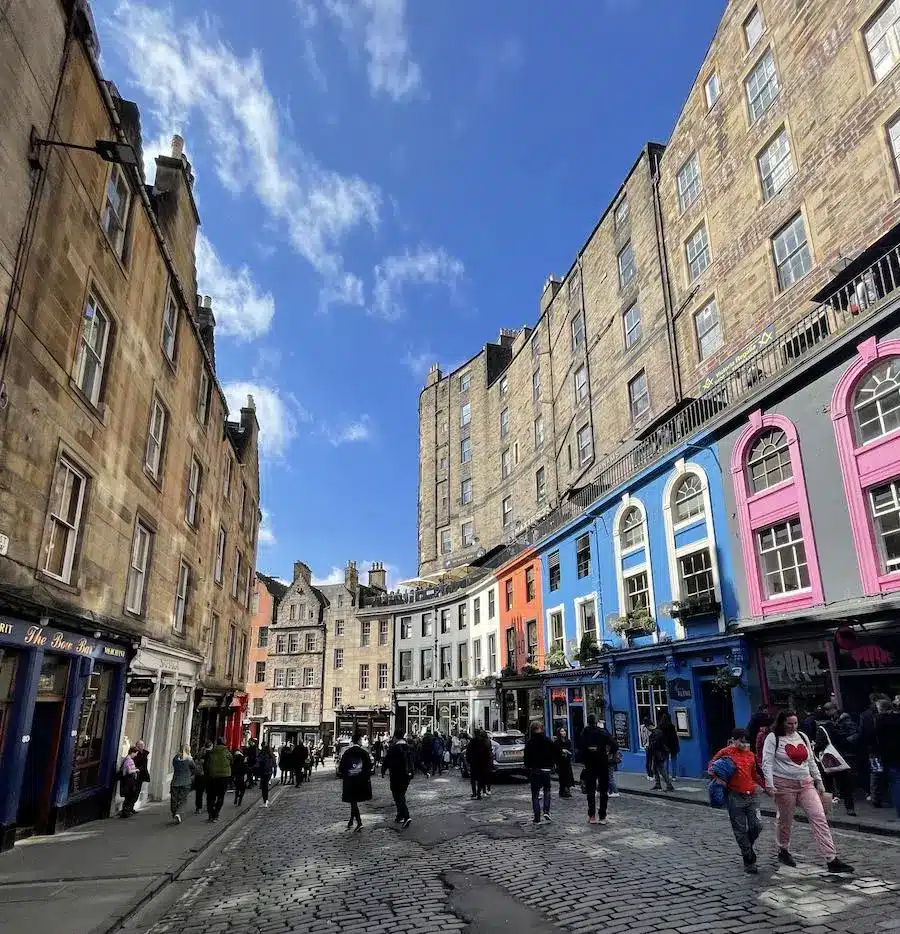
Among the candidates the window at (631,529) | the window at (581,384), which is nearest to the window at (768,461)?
the window at (631,529)

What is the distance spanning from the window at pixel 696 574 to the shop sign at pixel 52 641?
14974 millimetres

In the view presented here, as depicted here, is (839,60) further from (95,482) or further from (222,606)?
(222,606)

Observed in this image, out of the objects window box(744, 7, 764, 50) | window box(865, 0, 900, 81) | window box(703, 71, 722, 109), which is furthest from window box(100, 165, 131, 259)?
window box(703, 71, 722, 109)

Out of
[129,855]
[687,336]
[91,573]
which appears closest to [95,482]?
[91,573]

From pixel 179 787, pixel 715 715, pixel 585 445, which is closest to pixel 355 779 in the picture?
pixel 179 787

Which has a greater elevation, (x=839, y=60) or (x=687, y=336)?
(x=839, y=60)

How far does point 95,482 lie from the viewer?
42.4 feet

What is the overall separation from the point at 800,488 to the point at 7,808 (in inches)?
655

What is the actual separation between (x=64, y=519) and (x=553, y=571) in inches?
841

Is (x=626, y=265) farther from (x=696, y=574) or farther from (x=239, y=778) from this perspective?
(x=239, y=778)

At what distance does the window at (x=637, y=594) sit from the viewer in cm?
2195

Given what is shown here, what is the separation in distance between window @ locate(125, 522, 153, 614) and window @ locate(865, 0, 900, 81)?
71.3ft

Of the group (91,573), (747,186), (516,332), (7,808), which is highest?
(516,332)

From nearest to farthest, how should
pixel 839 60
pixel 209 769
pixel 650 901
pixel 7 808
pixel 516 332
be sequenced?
pixel 650 901
pixel 7 808
pixel 209 769
pixel 839 60
pixel 516 332
